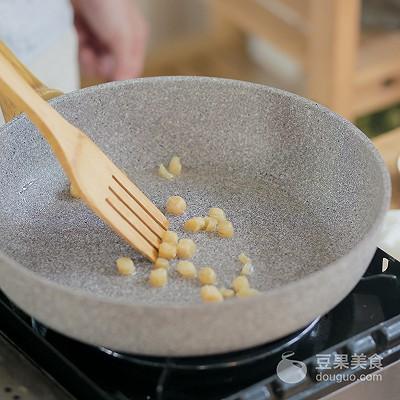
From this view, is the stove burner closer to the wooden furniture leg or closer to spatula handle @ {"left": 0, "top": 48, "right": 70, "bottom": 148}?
spatula handle @ {"left": 0, "top": 48, "right": 70, "bottom": 148}

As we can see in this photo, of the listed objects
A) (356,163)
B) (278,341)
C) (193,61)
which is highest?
(356,163)

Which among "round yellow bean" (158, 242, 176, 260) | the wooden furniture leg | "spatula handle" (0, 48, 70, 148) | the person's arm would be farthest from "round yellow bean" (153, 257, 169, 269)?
the wooden furniture leg

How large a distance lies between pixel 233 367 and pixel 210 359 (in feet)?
0.07

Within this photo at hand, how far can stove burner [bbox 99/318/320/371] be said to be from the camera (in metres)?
0.73

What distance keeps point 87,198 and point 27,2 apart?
57 cm

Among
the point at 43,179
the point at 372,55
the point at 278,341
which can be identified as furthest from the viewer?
the point at 372,55

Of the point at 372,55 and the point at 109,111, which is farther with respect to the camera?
the point at 372,55

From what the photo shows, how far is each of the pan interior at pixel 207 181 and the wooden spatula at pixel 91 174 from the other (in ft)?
0.12

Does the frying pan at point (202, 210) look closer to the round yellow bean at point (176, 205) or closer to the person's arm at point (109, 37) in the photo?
the round yellow bean at point (176, 205)

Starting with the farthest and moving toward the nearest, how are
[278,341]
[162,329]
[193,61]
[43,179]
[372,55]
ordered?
1. [193,61]
2. [372,55]
3. [43,179]
4. [278,341]
5. [162,329]

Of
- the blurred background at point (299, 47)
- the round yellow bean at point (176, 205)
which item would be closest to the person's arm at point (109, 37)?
the round yellow bean at point (176, 205)

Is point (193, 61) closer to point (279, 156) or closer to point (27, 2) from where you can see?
point (27, 2)

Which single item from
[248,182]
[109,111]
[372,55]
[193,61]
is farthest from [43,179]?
[193,61]

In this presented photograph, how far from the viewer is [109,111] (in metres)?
0.95
